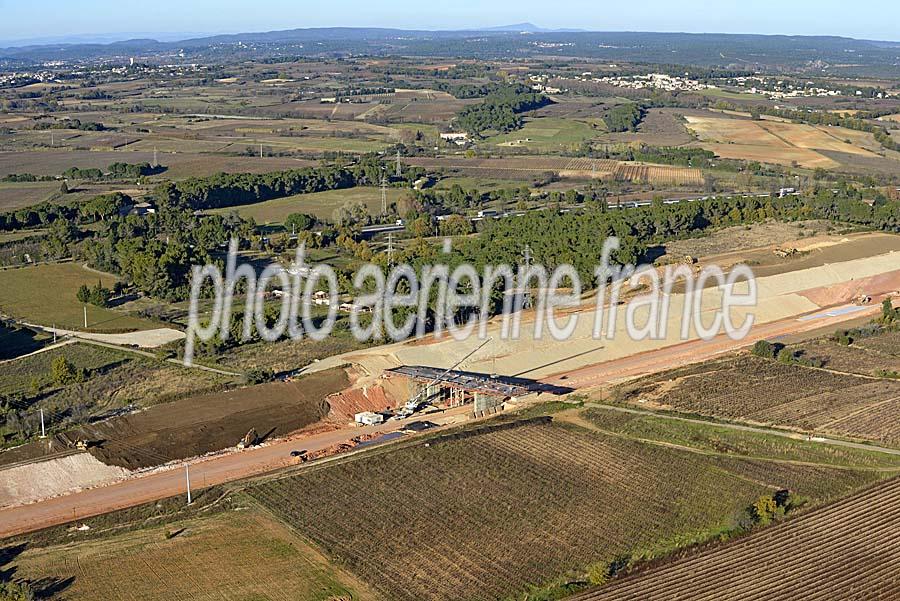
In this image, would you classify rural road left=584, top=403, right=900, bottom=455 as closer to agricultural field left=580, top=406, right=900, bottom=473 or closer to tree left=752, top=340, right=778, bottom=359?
agricultural field left=580, top=406, right=900, bottom=473

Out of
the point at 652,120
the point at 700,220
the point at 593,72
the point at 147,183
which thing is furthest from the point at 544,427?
the point at 593,72

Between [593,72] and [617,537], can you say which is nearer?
[617,537]

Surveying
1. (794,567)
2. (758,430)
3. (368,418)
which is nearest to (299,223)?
(368,418)

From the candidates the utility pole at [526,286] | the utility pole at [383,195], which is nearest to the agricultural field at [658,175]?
the utility pole at [383,195]

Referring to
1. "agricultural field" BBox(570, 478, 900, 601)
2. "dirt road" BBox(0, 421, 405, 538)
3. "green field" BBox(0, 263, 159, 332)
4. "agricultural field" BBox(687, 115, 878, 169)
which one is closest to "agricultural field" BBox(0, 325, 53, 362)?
"green field" BBox(0, 263, 159, 332)

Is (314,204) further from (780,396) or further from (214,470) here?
(214,470)

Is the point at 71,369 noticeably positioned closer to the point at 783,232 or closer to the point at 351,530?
the point at 351,530
